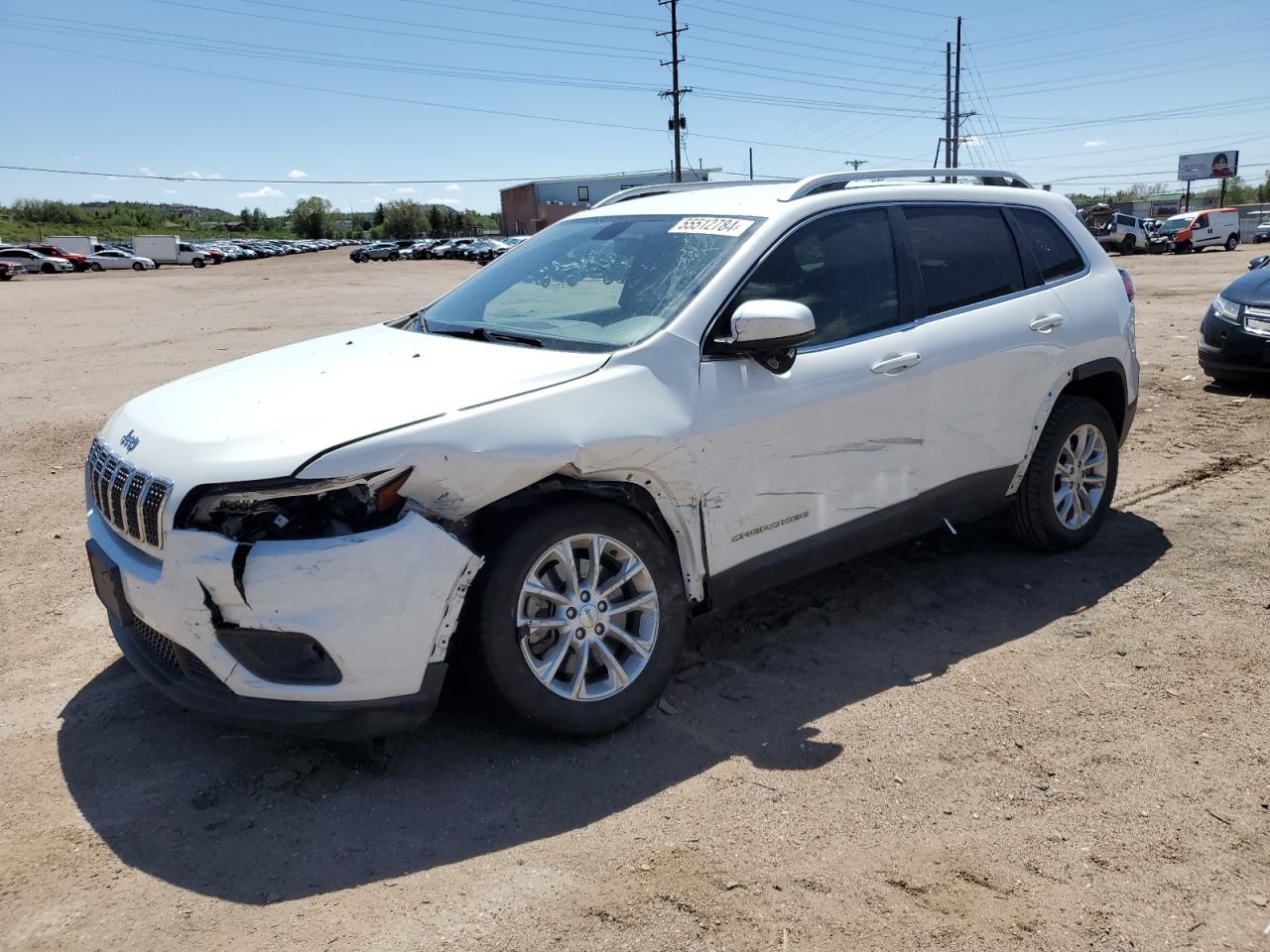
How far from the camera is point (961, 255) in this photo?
4645 millimetres

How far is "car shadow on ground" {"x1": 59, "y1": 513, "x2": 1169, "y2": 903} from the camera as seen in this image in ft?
9.60

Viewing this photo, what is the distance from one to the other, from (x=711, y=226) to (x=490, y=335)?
3.24 feet

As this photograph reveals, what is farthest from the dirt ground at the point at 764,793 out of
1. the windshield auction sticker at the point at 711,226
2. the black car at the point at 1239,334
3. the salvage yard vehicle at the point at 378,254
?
the salvage yard vehicle at the point at 378,254

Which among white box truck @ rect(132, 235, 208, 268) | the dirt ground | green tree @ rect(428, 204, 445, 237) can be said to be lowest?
the dirt ground

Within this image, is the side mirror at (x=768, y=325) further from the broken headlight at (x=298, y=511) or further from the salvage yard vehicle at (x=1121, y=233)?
the salvage yard vehicle at (x=1121, y=233)

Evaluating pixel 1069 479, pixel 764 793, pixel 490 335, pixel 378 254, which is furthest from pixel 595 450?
pixel 378 254

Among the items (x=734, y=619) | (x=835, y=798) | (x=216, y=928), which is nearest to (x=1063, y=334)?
(x=734, y=619)

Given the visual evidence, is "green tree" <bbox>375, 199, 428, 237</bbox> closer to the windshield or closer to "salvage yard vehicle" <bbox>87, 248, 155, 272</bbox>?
"salvage yard vehicle" <bbox>87, 248, 155, 272</bbox>

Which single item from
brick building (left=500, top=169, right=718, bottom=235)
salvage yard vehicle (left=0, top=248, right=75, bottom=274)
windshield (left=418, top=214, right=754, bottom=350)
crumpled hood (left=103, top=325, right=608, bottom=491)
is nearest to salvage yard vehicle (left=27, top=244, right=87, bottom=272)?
salvage yard vehicle (left=0, top=248, right=75, bottom=274)

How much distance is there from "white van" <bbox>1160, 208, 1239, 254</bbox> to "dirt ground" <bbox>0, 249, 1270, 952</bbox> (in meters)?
43.4

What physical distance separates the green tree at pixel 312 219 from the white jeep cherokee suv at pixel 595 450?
140 metres

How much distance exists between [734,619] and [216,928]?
2.49 meters

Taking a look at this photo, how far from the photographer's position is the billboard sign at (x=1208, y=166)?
256 ft

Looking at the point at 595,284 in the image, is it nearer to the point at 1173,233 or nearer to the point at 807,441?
the point at 807,441
